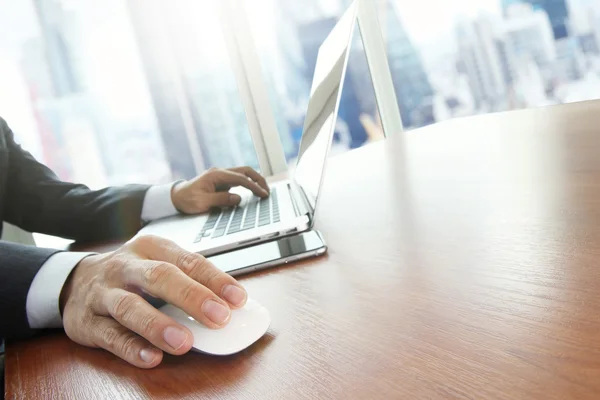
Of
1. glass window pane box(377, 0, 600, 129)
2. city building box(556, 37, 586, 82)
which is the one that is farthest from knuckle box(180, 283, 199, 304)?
city building box(556, 37, 586, 82)

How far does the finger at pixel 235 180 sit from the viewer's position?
1214 mm

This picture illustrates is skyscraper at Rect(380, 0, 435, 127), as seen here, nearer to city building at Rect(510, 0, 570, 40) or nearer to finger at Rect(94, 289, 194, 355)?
city building at Rect(510, 0, 570, 40)

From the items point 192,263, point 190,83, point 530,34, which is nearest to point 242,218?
point 192,263

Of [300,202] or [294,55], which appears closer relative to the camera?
[300,202]

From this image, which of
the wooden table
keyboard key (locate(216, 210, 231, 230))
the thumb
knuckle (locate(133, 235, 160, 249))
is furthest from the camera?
the thumb

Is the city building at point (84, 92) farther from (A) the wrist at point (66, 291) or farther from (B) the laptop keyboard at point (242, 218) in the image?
(A) the wrist at point (66, 291)

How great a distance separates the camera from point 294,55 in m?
2.66

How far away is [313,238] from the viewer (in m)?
0.75

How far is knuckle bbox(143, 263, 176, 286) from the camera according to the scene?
0.54 m

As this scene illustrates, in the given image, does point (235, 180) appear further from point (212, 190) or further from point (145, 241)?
point (145, 241)

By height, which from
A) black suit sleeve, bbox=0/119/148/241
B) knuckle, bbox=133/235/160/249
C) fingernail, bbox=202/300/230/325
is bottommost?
fingernail, bbox=202/300/230/325

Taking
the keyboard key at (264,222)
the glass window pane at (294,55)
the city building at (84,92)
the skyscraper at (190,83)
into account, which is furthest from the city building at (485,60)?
the keyboard key at (264,222)

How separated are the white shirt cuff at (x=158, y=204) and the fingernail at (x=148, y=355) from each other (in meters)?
0.77

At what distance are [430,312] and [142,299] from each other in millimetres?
257
